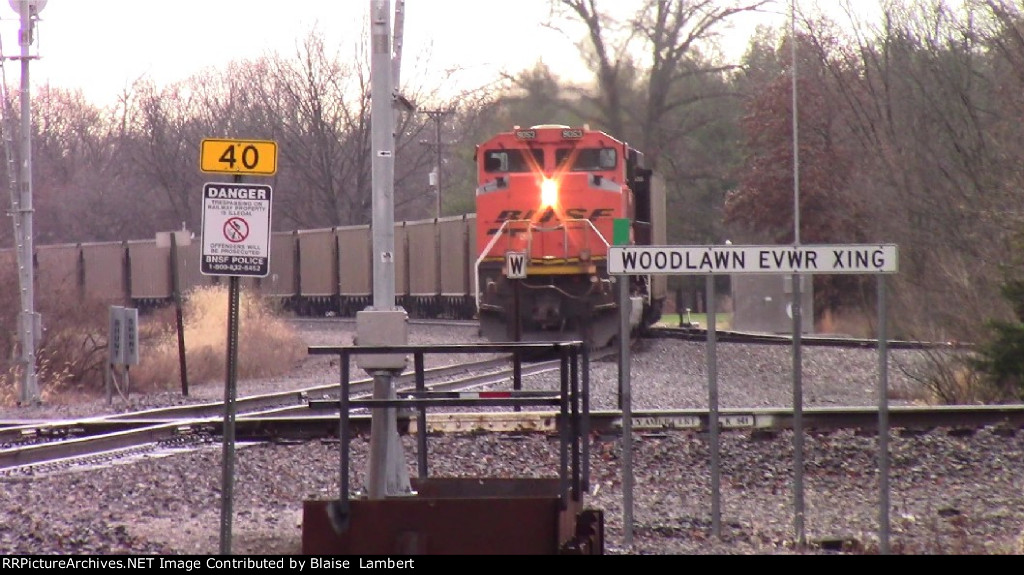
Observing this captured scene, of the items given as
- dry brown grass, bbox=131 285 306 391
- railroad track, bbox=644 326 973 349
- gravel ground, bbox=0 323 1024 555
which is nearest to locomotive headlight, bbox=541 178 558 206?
railroad track, bbox=644 326 973 349

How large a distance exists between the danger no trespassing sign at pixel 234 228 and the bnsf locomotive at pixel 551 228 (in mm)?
12023

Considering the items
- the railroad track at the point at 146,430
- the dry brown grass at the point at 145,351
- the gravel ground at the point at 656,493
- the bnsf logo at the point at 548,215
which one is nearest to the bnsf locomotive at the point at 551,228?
the bnsf logo at the point at 548,215

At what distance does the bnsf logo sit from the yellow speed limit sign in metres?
12.4

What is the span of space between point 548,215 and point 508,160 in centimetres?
120

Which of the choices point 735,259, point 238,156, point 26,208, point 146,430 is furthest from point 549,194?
point 238,156

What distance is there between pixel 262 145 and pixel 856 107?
3017cm

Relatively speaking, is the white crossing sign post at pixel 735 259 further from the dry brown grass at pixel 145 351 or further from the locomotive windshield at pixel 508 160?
the locomotive windshield at pixel 508 160

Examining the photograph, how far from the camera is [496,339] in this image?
63.5 ft

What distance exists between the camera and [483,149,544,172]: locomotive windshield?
1970 centimetres

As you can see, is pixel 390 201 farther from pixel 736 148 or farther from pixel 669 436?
pixel 736 148

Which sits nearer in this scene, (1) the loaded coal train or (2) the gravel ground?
(2) the gravel ground

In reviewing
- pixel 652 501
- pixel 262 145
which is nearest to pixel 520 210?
pixel 652 501

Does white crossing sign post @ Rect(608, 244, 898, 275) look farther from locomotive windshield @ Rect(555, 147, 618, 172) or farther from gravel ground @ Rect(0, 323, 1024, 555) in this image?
locomotive windshield @ Rect(555, 147, 618, 172)

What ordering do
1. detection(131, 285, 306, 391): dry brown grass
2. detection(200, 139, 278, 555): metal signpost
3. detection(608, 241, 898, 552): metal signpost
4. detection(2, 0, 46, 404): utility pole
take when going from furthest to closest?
detection(131, 285, 306, 391): dry brown grass
detection(2, 0, 46, 404): utility pole
detection(608, 241, 898, 552): metal signpost
detection(200, 139, 278, 555): metal signpost
